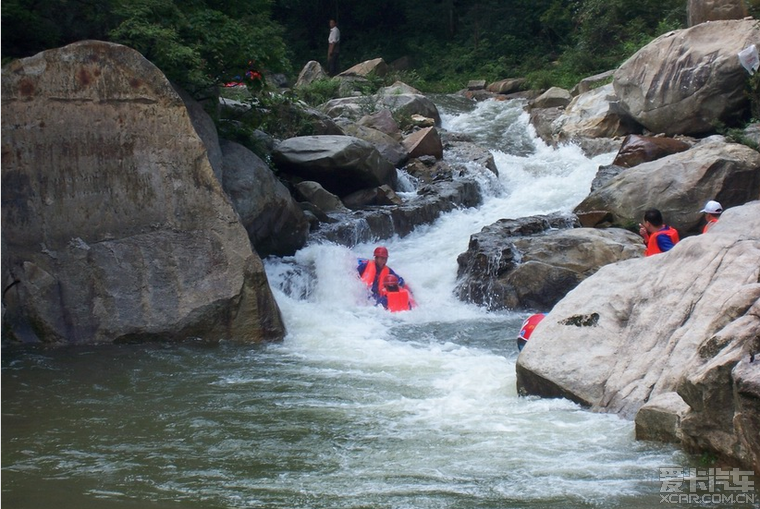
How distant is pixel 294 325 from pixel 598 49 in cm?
1750

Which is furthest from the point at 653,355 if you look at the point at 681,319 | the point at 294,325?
the point at 294,325

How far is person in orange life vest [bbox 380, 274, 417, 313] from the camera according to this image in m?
11.3

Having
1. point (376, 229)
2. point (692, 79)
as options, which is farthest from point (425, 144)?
point (692, 79)

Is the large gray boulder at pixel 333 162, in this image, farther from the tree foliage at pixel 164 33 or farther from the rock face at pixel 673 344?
the rock face at pixel 673 344

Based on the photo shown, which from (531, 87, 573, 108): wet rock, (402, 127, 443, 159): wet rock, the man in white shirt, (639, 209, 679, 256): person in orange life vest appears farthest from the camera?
the man in white shirt

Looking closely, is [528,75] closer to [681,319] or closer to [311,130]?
[311,130]

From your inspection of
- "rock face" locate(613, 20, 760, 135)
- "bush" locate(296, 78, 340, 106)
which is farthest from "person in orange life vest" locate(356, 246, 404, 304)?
"bush" locate(296, 78, 340, 106)

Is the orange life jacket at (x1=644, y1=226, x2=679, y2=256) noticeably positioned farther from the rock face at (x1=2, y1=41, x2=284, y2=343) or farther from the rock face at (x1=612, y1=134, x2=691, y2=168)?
the rock face at (x1=612, y1=134, x2=691, y2=168)

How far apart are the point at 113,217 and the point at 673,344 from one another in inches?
241

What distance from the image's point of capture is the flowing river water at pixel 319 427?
204 inches

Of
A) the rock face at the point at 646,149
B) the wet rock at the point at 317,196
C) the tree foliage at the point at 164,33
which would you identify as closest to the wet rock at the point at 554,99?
the rock face at the point at 646,149

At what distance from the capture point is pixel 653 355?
6.58 meters

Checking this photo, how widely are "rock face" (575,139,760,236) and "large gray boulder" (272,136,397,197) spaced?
3951 millimetres

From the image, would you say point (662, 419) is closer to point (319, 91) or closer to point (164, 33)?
point (164, 33)
